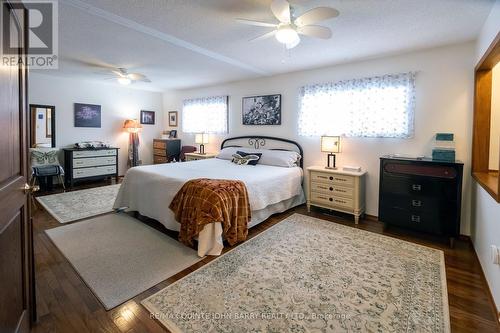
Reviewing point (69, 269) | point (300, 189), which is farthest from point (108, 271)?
point (300, 189)

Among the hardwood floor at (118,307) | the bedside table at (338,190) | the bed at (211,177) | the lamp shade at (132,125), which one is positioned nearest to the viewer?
the hardwood floor at (118,307)

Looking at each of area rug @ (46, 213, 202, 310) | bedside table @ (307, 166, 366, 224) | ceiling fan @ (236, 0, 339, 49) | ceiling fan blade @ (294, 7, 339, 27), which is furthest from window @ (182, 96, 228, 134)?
ceiling fan blade @ (294, 7, 339, 27)

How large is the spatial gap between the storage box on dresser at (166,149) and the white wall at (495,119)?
20.3ft

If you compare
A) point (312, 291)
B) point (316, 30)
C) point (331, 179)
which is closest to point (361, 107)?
point (331, 179)

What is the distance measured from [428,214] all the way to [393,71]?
2009 mm

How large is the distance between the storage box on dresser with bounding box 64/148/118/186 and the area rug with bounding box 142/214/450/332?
4627mm

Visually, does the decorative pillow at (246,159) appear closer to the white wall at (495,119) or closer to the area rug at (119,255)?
the area rug at (119,255)

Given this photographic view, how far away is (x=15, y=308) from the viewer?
1.29 metres

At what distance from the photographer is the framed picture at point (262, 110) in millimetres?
4874

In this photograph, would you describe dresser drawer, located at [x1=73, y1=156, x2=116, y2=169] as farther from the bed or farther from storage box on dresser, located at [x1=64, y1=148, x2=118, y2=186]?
the bed

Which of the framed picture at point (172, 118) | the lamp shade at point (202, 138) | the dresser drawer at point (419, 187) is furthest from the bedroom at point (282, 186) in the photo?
the framed picture at point (172, 118)

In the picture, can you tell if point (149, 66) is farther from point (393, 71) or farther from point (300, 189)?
point (393, 71)

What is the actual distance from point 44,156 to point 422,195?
655 centimetres

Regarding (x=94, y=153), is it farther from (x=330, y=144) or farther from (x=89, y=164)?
(x=330, y=144)
